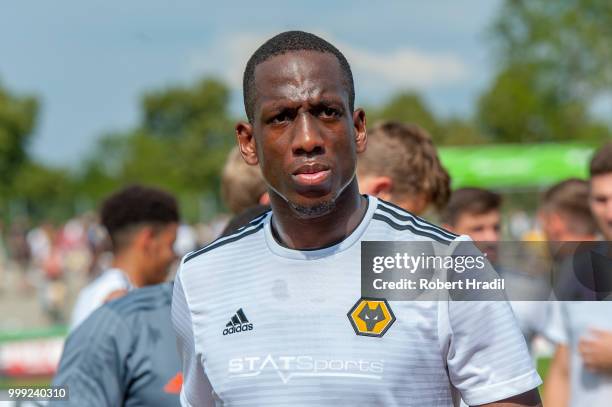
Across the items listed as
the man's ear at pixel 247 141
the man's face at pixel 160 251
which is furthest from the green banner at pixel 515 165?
the man's ear at pixel 247 141

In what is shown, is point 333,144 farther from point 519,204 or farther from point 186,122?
point 186,122

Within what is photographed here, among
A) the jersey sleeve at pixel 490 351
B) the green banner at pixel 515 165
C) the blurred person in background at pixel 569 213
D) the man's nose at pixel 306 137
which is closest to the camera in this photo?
the jersey sleeve at pixel 490 351

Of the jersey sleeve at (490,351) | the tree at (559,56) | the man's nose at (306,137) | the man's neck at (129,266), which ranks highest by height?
the tree at (559,56)

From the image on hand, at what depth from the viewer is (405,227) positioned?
2047 millimetres

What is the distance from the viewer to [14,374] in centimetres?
993

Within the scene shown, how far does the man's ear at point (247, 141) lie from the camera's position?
2191 millimetres

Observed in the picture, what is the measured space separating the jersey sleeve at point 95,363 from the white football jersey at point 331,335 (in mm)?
809

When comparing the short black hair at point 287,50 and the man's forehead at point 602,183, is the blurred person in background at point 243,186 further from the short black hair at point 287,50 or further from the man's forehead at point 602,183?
the short black hair at point 287,50

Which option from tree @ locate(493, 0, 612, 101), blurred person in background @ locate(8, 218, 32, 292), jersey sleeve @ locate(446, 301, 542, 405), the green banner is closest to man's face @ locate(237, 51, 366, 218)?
jersey sleeve @ locate(446, 301, 542, 405)

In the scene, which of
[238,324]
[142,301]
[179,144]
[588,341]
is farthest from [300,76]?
[179,144]

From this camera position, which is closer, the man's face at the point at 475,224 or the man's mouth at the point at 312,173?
the man's mouth at the point at 312,173

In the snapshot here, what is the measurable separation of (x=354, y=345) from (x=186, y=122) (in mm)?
73654

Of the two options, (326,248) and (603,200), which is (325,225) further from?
(603,200)

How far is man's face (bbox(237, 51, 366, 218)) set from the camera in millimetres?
1982
